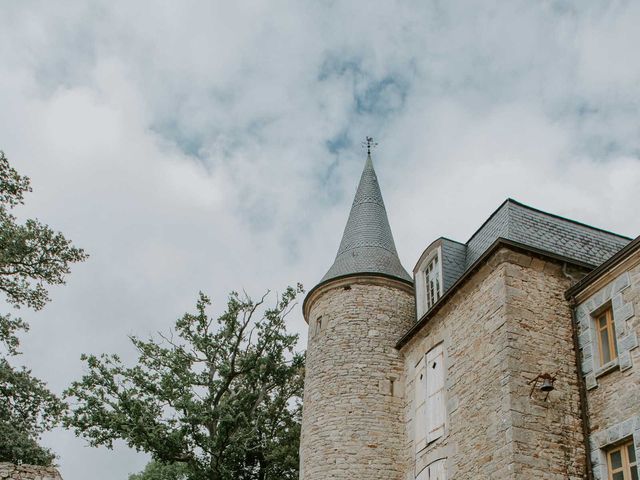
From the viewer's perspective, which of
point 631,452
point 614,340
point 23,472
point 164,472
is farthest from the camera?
point 164,472

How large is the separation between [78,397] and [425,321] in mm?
11777

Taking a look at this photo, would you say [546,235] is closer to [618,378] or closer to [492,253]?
[492,253]

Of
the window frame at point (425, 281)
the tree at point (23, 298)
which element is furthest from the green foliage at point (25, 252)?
the window frame at point (425, 281)

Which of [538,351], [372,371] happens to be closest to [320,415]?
[372,371]

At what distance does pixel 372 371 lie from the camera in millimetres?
16844

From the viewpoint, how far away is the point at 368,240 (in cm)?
1988

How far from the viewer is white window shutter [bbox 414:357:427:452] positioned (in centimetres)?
1495

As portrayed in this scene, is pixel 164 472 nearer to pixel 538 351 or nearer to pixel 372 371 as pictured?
pixel 372 371

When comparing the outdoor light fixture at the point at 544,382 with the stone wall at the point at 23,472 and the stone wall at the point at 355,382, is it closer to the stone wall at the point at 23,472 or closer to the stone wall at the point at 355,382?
the stone wall at the point at 355,382

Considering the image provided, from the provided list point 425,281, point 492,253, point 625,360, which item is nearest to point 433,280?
point 425,281

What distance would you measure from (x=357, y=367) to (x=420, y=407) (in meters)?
2.10

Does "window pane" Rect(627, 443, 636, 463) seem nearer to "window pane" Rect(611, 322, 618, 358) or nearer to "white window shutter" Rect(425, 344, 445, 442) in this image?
"window pane" Rect(611, 322, 618, 358)

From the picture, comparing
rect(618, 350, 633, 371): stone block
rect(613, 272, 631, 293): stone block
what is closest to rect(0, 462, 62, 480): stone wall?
rect(618, 350, 633, 371): stone block

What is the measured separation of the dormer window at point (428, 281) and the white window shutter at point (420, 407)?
1.61m
